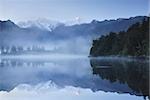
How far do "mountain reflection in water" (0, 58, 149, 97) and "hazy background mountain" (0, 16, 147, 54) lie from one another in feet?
0.34

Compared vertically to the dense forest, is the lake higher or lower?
lower

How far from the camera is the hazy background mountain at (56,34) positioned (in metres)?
2.54

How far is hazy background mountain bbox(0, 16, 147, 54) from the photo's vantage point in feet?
8.34

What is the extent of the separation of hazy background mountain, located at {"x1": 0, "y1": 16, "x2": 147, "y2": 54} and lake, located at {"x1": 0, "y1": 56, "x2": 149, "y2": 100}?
9cm

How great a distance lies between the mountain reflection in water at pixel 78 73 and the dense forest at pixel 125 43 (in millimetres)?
57

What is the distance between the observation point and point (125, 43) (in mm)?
2543

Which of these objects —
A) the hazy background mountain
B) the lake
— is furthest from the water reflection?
the hazy background mountain

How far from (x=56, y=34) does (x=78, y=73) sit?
32 centimetres

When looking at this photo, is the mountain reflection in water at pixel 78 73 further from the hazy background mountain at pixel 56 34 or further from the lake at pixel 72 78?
the hazy background mountain at pixel 56 34

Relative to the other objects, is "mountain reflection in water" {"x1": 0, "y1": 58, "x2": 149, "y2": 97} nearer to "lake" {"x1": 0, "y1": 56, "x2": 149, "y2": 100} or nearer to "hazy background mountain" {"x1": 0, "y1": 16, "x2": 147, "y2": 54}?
"lake" {"x1": 0, "y1": 56, "x2": 149, "y2": 100}

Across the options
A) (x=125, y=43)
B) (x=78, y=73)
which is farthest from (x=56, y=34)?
(x=125, y=43)

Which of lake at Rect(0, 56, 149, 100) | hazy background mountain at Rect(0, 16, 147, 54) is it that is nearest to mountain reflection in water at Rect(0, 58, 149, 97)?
lake at Rect(0, 56, 149, 100)

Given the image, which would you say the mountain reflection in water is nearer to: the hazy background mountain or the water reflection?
the water reflection

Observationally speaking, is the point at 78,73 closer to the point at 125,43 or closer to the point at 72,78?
the point at 72,78
